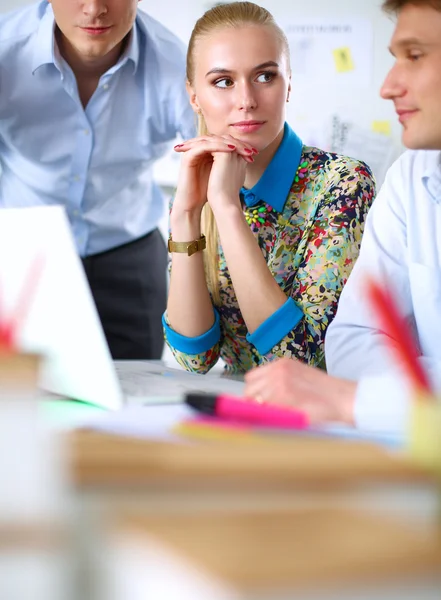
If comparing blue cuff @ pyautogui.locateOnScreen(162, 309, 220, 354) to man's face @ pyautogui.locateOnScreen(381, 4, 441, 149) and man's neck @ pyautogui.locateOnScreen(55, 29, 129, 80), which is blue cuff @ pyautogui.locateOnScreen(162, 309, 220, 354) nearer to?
man's face @ pyautogui.locateOnScreen(381, 4, 441, 149)

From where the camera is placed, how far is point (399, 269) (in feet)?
4.12

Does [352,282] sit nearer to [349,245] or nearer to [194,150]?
[349,245]

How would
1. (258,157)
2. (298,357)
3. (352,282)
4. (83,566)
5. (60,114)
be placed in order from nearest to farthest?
(83,566) < (352,282) < (298,357) < (258,157) < (60,114)

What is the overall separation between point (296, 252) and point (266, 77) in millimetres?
335

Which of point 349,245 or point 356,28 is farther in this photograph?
point 356,28

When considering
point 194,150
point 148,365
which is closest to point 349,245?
point 194,150

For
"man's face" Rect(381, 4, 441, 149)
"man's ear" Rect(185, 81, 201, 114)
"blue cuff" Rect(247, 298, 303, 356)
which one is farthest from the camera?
"man's ear" Rect(185, 81, 201, 114)

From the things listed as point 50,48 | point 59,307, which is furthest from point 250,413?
point 50,48

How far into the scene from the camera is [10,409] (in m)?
0.27

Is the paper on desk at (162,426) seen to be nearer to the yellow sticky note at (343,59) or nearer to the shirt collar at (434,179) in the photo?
the shirt collar at (434,179)

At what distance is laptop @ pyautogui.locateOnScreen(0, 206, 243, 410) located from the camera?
80 centimetres

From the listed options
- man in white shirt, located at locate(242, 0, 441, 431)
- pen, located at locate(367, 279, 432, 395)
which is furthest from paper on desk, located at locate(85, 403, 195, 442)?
pen, located at locate(367, 279, 432, 395)

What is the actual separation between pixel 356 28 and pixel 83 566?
317 centimetres

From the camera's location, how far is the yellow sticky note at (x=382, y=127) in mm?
3148
